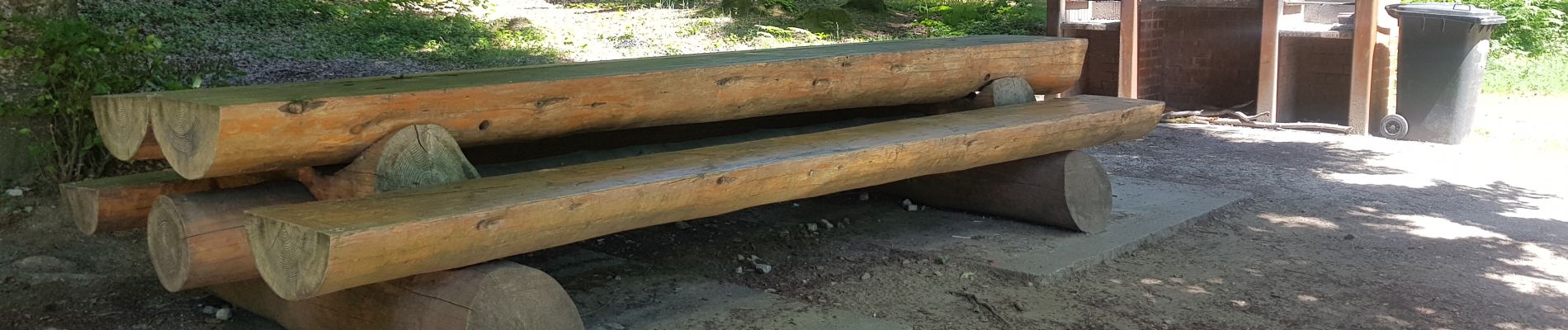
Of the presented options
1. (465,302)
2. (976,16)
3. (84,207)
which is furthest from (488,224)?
(976,16)

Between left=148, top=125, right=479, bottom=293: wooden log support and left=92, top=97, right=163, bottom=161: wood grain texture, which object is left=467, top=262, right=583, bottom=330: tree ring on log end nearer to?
left=148, top=125, right=479, bottom=293: wooden log support

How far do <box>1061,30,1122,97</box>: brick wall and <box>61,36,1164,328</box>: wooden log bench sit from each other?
485cm

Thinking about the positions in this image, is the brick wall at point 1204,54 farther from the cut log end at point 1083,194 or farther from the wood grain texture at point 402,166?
the wood grain texture at point 402,166

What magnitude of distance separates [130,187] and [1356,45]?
284 inches

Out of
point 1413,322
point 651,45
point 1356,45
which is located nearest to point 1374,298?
point 1413,322

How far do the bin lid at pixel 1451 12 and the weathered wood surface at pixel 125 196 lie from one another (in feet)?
22.9

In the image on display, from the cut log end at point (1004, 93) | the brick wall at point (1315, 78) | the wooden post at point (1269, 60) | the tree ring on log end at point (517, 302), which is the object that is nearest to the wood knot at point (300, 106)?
the tree ring on log end at point (517, 302)

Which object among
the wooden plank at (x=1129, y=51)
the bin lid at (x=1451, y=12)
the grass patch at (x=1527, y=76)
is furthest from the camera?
the grass patch at (x=1527, y=76)

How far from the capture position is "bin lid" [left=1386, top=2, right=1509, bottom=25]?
7672 mm

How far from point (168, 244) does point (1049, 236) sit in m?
3.20

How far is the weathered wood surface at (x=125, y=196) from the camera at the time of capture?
348 cm

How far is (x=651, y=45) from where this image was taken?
1070cm

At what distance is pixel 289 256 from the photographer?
281cm

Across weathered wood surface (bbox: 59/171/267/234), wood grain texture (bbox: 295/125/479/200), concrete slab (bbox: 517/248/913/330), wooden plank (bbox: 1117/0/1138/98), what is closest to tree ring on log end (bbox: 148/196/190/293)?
weathered wood surface (bbox: 59/171/267/234)
